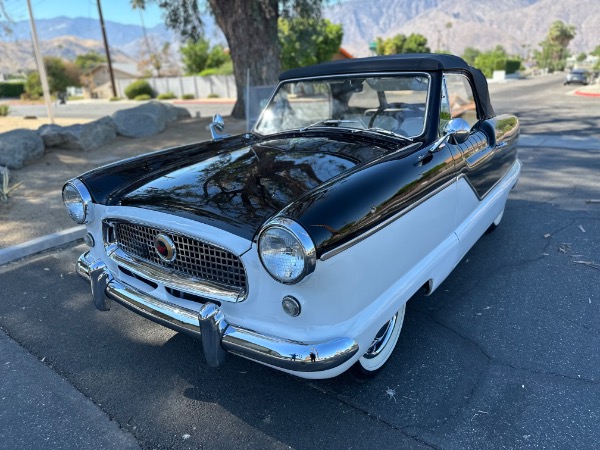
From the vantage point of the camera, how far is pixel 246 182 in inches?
100

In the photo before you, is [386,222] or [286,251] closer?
[286,251]

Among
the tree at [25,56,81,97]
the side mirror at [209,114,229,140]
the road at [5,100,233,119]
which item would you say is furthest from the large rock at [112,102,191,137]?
the tree at [25,56,81,97]

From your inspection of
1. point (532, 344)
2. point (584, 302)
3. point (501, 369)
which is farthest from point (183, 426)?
point (584, 302)

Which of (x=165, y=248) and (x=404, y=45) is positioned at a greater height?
(x=404, y=45)

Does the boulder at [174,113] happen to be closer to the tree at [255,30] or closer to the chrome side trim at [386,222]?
the tree at [255,30]

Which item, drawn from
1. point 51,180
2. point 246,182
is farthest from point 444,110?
point 51,180

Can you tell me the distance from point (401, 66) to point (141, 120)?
8.86 metres

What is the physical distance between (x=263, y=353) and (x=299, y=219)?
600 millimetres

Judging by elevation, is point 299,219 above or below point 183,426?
above

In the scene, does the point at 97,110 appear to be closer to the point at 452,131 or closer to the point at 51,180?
the point at 51,180

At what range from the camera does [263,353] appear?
200cm

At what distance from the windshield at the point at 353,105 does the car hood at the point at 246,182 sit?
412 mm

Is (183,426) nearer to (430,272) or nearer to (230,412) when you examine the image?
(230,412)

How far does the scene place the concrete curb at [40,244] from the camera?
437 cm
